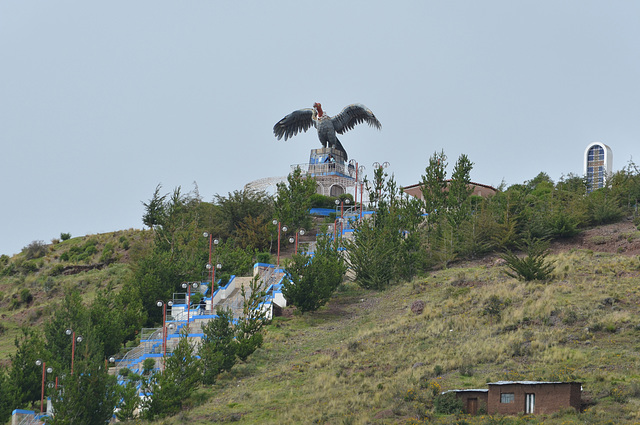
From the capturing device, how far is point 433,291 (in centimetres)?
4738

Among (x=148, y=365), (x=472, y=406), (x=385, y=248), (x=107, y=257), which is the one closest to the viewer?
(x=472, y=406)

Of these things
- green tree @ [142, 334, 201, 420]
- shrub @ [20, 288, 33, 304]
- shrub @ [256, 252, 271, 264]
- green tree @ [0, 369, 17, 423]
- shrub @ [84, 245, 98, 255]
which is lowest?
green tree @ [0, 369, 17, 423]

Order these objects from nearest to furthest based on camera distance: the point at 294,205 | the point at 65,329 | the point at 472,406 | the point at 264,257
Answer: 1. the point at 472,406
2. the point at 65,329
3. the point at 264,257
4. the point at 294,205

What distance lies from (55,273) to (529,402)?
155 feet

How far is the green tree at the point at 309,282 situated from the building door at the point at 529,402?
19.8 meters

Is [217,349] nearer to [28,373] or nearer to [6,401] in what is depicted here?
[28,373]

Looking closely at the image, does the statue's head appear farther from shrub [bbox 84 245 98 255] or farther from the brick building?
the brick building

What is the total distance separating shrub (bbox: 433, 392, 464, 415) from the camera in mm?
28953

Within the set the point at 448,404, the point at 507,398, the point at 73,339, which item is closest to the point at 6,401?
the point at 73,339

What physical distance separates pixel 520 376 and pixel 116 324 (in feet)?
65.2

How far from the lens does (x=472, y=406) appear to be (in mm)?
29109

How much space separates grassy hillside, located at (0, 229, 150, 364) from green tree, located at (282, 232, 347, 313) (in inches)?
611

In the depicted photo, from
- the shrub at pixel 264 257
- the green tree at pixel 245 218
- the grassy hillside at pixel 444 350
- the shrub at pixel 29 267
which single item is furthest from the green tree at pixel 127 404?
the shrub at pixel 29 267

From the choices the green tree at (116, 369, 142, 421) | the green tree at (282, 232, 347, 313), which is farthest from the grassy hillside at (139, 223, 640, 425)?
the green tree at (116, 369, 142, 421)
